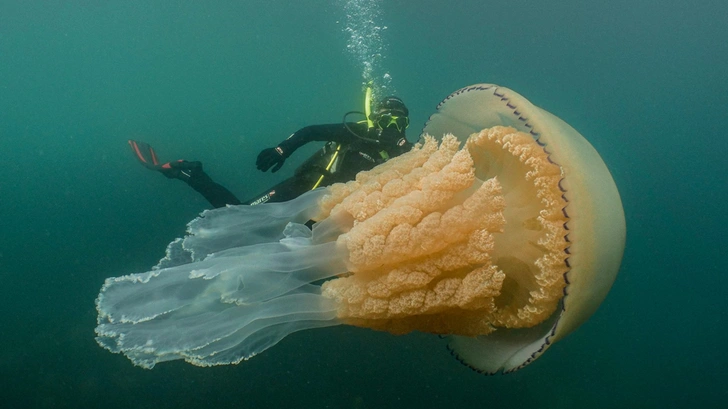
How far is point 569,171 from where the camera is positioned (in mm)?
1781

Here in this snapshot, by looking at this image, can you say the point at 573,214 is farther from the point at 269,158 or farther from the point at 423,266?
the point at 269,158

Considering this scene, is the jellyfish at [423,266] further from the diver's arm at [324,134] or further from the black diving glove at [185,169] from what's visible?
the black diving glove at [185,169]

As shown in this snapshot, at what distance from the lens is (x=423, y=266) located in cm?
202

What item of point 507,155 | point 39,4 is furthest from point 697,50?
point 39,4

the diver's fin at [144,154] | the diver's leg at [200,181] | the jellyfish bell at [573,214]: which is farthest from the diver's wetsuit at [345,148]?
the diver's fin at [144,154]

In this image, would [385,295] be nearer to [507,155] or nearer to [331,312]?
[331,312]

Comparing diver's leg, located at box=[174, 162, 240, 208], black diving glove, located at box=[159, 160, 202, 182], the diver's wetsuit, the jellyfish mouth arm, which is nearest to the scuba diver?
the diver's wetsuit

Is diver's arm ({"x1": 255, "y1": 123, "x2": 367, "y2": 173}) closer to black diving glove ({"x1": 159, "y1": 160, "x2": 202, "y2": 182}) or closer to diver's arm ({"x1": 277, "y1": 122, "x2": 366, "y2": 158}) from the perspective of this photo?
diver's arm ({"x1": 277, "y1": 122, "x2": 366, "y2": 158})

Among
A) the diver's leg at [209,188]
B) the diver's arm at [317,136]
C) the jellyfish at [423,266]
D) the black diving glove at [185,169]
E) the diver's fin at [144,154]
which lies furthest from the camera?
the diver's fin at [144,154]

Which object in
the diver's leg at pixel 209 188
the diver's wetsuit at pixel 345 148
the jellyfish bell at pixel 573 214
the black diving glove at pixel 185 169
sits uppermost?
the black diving glove at pixel 185 169

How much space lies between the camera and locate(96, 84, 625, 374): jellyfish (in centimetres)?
188

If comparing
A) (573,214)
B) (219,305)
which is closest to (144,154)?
(219,305)

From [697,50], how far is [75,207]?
51.7m

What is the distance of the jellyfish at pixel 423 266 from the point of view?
6.17ft
